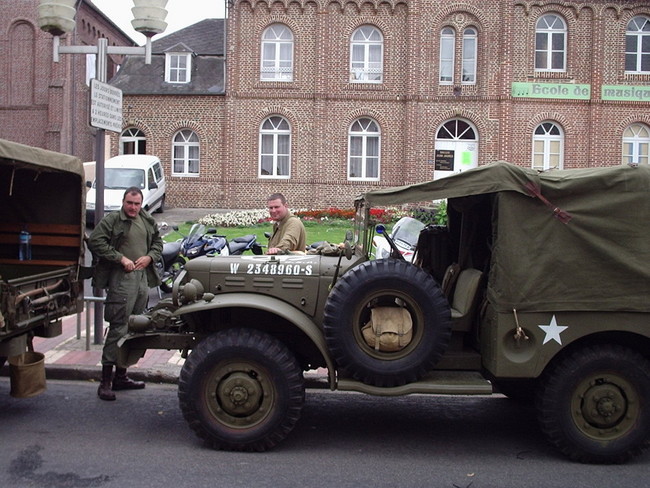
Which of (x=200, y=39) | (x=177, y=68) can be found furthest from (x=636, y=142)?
(x=200, y=39)

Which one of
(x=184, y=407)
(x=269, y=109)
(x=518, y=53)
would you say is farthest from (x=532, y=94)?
(x=184, y=407)

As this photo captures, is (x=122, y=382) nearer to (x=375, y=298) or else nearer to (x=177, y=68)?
(x=375, y=298)

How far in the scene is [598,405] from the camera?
5.13 meters

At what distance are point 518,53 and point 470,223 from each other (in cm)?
2480

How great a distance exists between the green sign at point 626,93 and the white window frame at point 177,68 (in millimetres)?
16986

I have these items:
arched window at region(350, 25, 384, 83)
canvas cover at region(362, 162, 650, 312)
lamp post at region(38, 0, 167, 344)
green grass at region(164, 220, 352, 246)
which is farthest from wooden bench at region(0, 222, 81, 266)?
arched window at region(350, 25, 384, 83)

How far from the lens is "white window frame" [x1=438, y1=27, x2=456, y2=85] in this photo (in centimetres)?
2884

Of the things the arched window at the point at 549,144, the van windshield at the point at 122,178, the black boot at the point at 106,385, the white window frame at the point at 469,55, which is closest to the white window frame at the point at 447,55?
the white window frame at the point at 469,55

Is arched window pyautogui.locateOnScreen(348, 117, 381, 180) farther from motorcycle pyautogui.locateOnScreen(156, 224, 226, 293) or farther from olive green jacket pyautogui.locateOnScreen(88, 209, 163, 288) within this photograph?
olive green jacket pyautogui.locateOnScreen(88, 209, 163, 288)

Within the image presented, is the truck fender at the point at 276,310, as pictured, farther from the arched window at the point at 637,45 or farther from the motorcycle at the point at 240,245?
the arched window at the point at 637,45

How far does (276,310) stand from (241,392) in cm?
65

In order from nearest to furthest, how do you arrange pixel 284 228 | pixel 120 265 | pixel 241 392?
1. pixel 241 392
2. pixel 120 265
3. pixel 284 228

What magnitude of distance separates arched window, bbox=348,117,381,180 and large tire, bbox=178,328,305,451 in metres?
24.5

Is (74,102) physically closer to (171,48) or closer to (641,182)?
(171,48)
